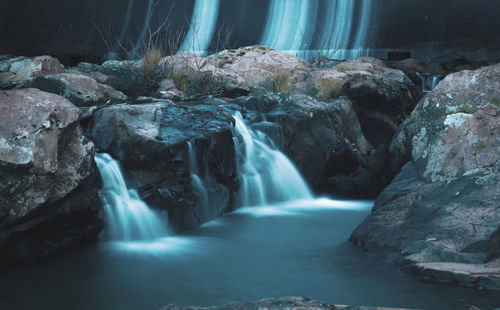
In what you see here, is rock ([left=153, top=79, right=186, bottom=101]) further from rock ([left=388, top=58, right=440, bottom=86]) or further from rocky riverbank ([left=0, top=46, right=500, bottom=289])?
rock ([left=388, top=58, right=440, bottom=86])

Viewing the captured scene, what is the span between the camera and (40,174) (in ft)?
13.5

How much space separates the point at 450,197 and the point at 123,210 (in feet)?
9.86

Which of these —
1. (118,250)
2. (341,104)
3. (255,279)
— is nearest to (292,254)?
(255,279)

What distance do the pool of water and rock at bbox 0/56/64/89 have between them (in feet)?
14.5

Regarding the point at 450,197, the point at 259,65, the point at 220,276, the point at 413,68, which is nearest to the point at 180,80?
the point at 259,65

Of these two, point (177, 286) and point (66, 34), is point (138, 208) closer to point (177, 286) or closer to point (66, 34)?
point (177, 286)

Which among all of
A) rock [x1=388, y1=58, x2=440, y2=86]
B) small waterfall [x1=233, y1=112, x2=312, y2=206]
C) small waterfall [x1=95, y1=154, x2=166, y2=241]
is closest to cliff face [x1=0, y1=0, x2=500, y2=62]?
rock [x1=388, y1=58, x2=440, y2=86]

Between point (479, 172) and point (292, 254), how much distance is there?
1754mm

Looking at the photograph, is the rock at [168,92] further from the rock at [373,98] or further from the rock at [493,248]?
the rock at [493,248]

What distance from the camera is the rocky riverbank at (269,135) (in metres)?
4.11

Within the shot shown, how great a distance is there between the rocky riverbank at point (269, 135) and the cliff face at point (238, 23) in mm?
6284

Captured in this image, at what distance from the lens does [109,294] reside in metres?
3.78

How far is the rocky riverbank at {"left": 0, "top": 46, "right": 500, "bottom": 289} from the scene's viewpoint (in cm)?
411

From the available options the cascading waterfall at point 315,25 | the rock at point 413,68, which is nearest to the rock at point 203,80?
the rock at point 413,68
